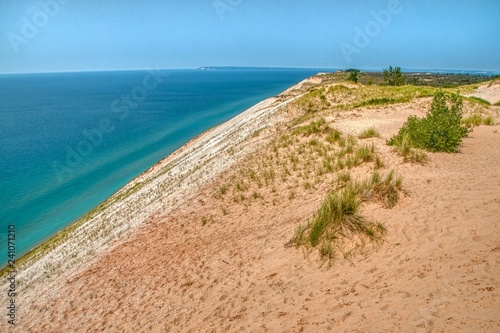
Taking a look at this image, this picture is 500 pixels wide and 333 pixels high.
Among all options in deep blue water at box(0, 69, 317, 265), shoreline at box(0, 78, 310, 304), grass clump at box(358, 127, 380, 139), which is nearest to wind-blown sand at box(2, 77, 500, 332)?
shoreline at box(0, 78, 310, 304)

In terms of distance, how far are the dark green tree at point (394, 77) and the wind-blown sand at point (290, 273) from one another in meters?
78.4

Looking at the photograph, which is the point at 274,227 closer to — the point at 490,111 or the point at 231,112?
the point at 490,111

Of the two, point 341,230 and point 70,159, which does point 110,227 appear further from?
point 70,159

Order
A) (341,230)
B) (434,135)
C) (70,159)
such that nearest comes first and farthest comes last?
(341,230), (434,135), (70,159)

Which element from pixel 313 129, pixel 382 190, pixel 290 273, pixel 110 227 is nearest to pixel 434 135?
pixel 382 190

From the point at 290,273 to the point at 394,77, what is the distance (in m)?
91.7

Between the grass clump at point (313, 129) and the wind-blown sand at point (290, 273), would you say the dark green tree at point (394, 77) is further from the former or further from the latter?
the wind-blown sand at point (290, 273)

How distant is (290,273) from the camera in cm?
729

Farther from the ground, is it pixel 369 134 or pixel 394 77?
pixel 394 77

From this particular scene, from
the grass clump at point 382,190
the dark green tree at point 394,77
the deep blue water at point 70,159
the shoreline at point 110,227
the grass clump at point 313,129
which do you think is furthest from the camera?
the dark green tree at point 394,77

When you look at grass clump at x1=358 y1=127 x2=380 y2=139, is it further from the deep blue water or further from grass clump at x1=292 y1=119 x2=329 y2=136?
the deep blue water

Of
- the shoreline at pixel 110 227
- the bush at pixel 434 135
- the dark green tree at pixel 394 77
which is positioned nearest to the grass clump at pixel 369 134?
the bush at pixel 434 135

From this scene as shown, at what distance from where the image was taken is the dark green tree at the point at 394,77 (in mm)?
85562

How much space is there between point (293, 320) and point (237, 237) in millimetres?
4591
